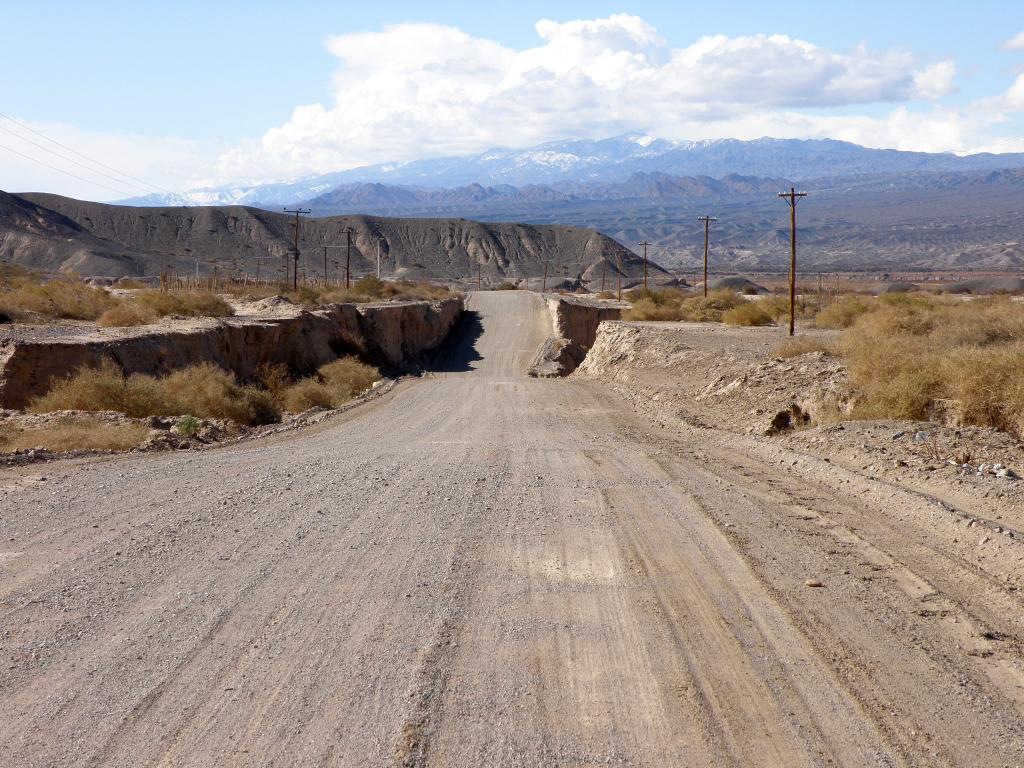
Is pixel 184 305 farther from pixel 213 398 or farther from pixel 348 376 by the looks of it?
pixel 213 398

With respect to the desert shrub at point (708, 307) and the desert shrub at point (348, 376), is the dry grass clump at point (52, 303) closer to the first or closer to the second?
the desert shrub at point (348, 376)

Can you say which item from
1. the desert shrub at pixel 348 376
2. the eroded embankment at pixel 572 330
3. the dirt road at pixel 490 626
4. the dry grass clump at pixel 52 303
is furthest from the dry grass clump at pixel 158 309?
the dirt road at pixel 490 626

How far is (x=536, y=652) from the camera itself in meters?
6.69

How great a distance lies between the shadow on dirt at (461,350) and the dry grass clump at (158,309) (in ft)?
37.3

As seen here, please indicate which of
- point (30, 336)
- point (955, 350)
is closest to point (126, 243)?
point (30, 336)

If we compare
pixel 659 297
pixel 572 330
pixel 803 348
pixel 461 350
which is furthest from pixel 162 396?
pixel 659 297

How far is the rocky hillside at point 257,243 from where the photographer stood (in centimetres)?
13400

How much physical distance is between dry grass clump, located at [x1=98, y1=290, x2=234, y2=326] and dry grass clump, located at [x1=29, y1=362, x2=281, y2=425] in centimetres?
780

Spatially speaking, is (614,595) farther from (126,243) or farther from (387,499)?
(126,243)

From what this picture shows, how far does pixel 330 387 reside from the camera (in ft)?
105

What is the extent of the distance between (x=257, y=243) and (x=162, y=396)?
155466mm

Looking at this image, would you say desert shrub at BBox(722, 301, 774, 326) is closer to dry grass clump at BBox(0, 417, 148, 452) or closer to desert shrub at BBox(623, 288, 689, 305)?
desert shrub at BBox(623, 288, 689, 305)

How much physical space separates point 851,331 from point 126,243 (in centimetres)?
15030

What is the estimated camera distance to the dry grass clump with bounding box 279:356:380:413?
92.6 ft
